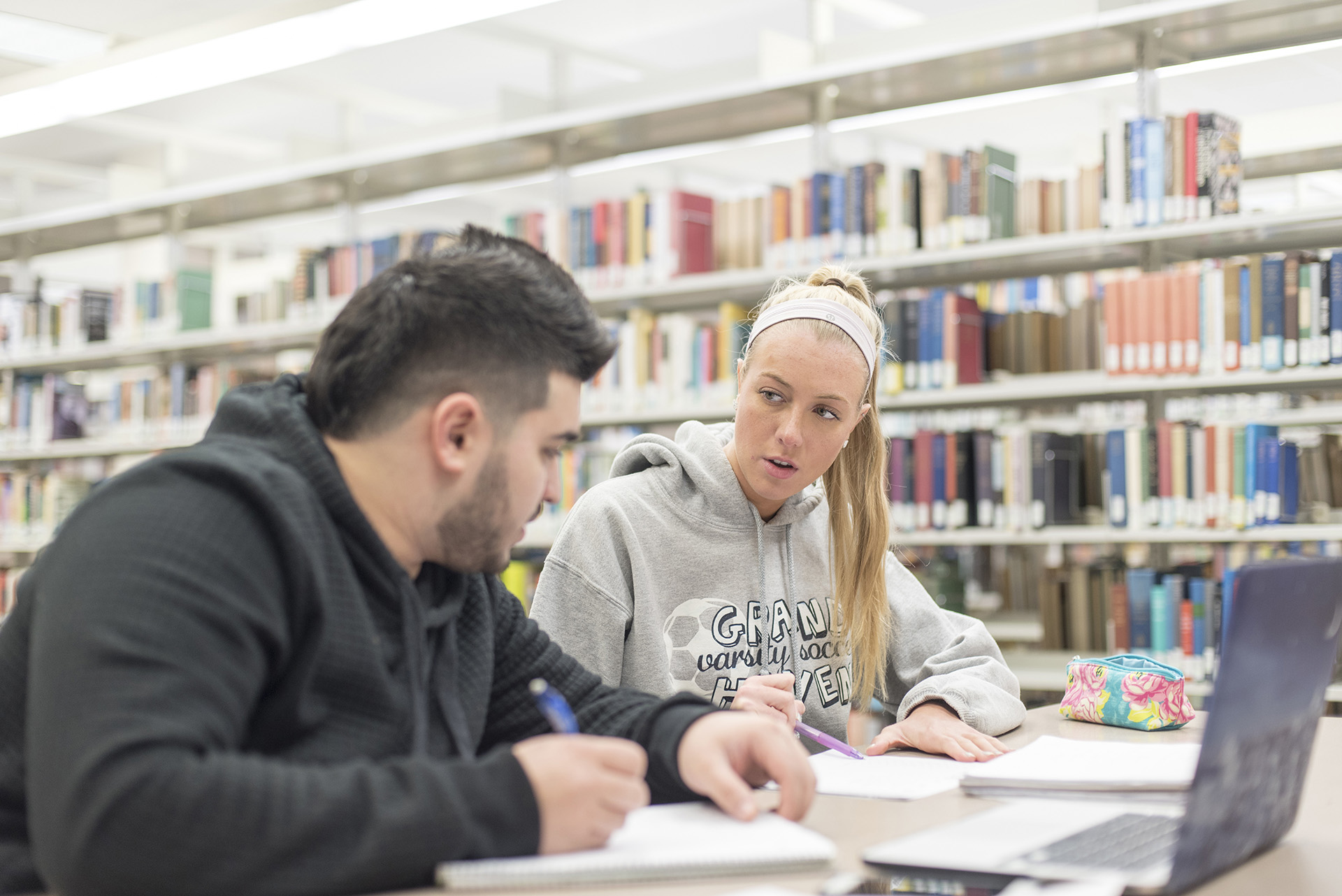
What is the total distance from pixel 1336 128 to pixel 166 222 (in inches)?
179

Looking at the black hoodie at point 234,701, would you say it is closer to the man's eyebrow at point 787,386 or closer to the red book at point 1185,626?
the man's eyebrow at point 787,386

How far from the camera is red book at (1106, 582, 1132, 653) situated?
9.81 feet

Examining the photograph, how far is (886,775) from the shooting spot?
1250 millimetres

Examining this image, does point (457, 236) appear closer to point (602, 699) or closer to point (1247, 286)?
point (602, 699)

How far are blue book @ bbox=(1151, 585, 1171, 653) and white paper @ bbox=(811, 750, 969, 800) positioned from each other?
178 centimetres

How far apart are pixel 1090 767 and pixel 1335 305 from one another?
2.07 m

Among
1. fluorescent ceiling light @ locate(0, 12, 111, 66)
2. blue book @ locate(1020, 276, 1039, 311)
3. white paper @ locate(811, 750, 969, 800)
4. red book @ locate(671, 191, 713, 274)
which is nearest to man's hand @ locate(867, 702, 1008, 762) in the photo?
white paper @ locate(811, 750, 969, 800)

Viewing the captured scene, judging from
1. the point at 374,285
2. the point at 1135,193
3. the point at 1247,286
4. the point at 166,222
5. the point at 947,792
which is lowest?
the point at 947,792

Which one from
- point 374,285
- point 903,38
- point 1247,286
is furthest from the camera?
point 903,38

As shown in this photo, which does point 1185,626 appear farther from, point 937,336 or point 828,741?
point 828,741

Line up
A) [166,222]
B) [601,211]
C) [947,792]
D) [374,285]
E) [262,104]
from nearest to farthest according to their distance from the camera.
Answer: [374,285] < [947,792] < [601,211] < [166,222] < [262,104]

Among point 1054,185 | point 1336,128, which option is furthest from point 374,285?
point 1336,128

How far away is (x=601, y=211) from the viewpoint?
3754 millimetres

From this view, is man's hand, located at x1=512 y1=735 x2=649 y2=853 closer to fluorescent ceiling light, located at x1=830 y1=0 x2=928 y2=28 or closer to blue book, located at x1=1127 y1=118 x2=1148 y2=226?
blue book, located at x1=1127 y1=118 x2=1148 y2=226
